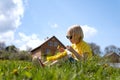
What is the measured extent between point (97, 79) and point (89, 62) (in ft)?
6.59

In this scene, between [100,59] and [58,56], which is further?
[58,56]

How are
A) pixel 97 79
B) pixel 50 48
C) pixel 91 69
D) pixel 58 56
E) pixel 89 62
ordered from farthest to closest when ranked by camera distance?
1. pixel 50 48
2. pixel 58 56
3. pixel 89 62
4. pixel 91 69
5. pixel 97 79

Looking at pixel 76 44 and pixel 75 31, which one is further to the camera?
pixel 76 44

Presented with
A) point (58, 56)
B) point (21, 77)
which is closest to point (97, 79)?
point (21, 77)

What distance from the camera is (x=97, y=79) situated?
3535 mm

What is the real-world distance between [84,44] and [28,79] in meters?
3.91

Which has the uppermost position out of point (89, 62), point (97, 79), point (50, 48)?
point (50, 48)

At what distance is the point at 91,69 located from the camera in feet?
16.9

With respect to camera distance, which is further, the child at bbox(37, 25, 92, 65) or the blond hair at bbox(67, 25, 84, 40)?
the blond hair at bbox(67, 25, 84, 40)

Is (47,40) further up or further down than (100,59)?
further up

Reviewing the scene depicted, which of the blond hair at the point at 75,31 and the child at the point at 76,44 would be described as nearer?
the child at the point at 76,44

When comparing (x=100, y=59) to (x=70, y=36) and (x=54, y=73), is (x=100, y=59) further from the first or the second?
(x=54, y=73)

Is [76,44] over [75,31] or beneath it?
beneath

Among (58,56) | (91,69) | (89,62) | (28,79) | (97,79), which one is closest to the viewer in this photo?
(28,79)
